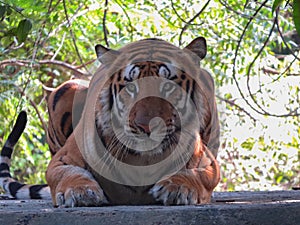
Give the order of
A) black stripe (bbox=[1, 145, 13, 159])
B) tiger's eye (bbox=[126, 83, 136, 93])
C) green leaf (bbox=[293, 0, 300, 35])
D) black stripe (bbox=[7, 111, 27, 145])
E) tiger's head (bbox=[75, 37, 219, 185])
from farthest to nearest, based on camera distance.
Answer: black stripe (bbox=[1, 145, 13, 159]) → black stripe (bbox=[7, 111, 27, 145]) → tiger's eye (bbox=[126, 83, 136, 93]) → tiger's head (bbox=[75, 37, 219, 185]) → green leaf (bbox=[293, 0, 300, 35])

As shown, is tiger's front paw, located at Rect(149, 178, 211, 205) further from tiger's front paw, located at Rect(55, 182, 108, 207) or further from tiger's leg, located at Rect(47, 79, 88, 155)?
tiger's leg, located at Rect(47, 79, 88, 155)

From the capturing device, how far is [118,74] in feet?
9.27

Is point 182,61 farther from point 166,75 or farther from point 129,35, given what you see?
point 129,35

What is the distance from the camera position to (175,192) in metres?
2.47

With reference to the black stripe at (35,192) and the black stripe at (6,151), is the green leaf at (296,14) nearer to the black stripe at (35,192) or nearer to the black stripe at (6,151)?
the black stripe at (35,192)

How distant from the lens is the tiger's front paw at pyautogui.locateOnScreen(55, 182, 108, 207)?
7.97 ft

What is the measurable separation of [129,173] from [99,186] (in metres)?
0.16

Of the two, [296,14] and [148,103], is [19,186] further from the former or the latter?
[296,14]

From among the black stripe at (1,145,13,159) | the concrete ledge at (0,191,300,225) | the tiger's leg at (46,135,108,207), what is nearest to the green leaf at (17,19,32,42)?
the tiger's leg at (46,135,108,207)

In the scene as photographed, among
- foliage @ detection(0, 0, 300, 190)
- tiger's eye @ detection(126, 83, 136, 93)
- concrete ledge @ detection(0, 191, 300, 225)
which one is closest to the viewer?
concrete ledge @ detection(0, 191, 300, 225)

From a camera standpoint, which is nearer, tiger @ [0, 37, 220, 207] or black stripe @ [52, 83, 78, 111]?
tiger @ [0, 37, 220, 207]

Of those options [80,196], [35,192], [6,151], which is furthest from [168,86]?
[6,151]

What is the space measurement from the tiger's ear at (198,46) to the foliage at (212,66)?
1.65 metres

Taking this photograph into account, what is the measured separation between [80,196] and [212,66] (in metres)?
4.28
